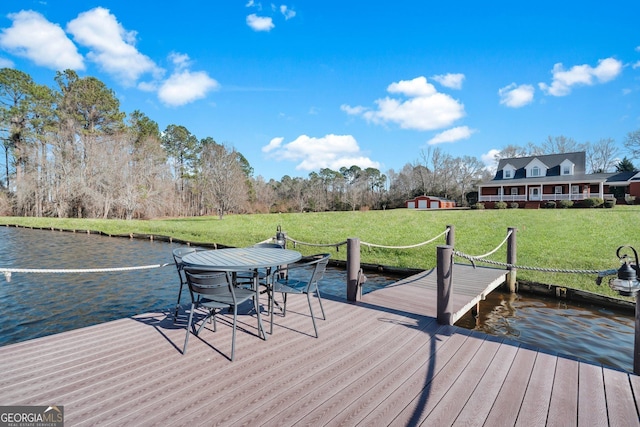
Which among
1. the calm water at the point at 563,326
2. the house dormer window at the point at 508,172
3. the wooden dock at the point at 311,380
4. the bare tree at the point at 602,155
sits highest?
the bare tree at the point at 602,155

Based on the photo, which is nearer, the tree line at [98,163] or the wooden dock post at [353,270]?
the wooden dock post at [353,270]

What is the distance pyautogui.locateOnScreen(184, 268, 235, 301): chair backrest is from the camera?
288 centimetres

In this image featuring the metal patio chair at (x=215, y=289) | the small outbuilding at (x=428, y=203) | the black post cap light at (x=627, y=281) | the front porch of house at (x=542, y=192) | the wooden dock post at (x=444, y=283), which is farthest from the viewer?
the small outbuilding at (x=428, y=203)

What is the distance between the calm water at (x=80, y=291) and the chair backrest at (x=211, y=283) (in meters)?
1.89

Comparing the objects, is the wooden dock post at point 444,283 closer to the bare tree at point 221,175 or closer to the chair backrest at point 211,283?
the chair backrest at point 211,283

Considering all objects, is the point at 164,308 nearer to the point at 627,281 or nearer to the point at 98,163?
the point at 627,281

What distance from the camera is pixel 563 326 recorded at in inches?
201

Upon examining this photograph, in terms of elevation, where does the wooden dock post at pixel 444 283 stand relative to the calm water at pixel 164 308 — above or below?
above

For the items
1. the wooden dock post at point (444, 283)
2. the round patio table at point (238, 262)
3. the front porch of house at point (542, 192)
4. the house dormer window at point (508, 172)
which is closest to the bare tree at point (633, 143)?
the front porch of house at point (542, 192)

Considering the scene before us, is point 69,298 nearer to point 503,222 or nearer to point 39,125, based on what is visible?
point 503,222

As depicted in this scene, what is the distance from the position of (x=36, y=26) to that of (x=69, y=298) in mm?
15831

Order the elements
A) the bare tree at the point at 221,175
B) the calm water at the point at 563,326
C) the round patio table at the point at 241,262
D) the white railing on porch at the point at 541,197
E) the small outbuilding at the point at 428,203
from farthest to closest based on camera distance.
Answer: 1. the small outbuilding at the point at 428,203
2. the white railing on porch at the point at 541,197
3. the bare tree at the point at 221,175
4. the calm water at the point at 563,326
5. the round patio table at the point at 241,262

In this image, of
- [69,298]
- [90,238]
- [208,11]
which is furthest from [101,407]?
[90,238]
